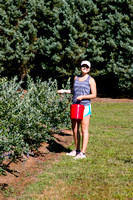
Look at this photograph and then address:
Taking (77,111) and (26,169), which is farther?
(77,111)

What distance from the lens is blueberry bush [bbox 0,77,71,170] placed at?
4211 mm

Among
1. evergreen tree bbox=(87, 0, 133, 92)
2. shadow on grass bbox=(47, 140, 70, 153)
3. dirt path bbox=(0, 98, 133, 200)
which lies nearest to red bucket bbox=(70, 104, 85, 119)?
dirt path bbox=(0, 98, 133, 200)

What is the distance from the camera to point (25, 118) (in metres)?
4.69

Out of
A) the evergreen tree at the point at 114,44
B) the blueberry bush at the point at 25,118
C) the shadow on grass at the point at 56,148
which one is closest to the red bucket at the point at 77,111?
the blueberry bush at the point at 25,118

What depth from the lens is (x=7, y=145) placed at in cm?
416

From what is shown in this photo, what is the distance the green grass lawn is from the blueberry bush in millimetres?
548

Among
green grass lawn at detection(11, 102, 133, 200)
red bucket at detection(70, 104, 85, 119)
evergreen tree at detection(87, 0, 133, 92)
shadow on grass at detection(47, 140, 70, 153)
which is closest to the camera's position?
green grass lawn at detection(11, 102, 133, 200)

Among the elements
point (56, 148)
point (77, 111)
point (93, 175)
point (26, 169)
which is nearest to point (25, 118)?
point (26, 169)

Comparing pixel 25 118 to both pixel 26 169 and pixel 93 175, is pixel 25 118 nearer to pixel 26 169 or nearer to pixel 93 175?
pixel 26 169

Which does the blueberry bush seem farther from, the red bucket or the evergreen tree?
the evergreen tree

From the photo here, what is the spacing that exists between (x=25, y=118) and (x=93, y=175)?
1369mm

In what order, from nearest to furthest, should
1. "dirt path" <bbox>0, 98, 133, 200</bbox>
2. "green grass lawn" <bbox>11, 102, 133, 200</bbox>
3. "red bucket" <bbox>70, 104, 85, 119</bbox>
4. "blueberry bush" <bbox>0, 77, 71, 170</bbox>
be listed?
"green grass lawn" <bbox>11, 102, 133, 200</bbox>
"dirt path" <bbox>0, 98, 133, 200</bbox>
"blueberry bush" <bbox>0, 77, 71, 170</bbox>
"red bucket" <bbox>70, 104, 85, 119</bbox>

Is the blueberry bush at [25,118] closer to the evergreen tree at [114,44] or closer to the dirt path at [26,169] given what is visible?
the dirt path at [26,169]

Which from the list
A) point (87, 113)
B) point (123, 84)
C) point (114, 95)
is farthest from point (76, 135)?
point (114, 95)
